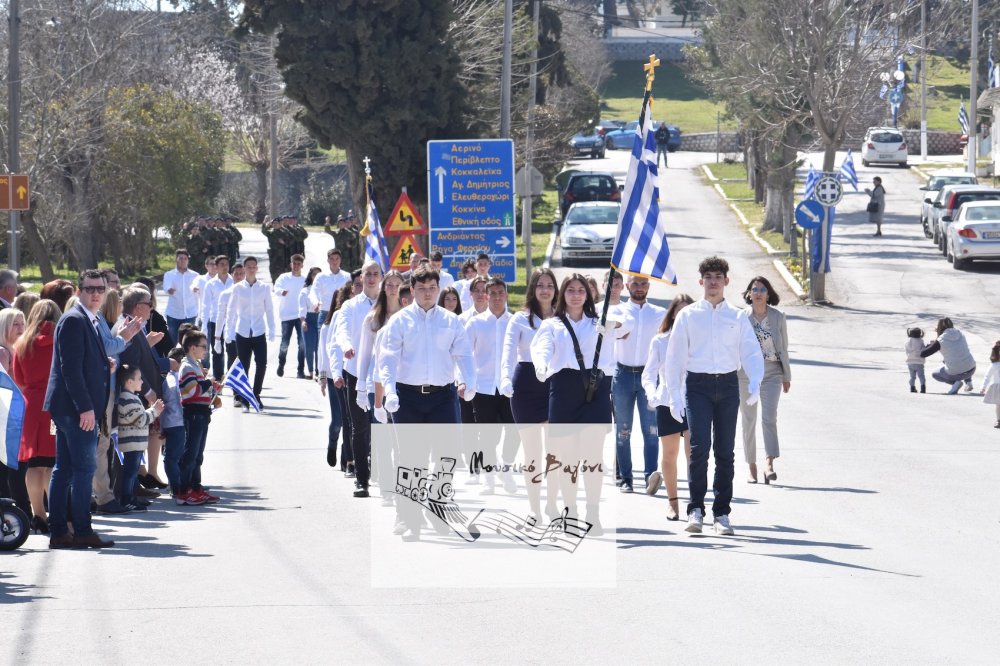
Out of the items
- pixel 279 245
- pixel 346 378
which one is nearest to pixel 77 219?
pixel 279 245

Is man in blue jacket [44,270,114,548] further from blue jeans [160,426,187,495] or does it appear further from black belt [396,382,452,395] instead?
black belt [396,382,452,395]

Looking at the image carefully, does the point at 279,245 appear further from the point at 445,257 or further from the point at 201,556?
the point at 201,556

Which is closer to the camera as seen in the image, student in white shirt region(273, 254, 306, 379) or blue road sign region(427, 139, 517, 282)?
student in white shirt region(273, 254, 306, 379)

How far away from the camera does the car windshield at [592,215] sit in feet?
121

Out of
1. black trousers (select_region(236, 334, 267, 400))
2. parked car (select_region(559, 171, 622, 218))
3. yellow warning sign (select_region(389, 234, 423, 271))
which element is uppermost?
parked car (select_region(559, 171, 622, 218))

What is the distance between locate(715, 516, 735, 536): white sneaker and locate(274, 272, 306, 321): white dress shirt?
10966 millimetres

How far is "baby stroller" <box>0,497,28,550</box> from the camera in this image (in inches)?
379

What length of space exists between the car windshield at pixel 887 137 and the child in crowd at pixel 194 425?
182ft

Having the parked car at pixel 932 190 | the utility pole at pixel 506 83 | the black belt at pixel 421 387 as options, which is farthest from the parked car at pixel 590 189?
the black belt at pixel 421 387

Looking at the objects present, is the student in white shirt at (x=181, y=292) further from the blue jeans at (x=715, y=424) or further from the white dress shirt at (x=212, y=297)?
the blue jeans at (x=715, y=424)

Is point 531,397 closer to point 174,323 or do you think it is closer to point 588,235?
point 174,323

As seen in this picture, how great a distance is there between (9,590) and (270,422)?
8.44 meters

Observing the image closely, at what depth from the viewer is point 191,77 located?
62062 millimetres

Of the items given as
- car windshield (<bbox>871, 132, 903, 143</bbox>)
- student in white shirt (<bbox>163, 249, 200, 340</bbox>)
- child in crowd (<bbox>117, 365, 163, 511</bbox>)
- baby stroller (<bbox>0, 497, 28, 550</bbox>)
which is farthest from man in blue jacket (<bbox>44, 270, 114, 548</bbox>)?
car windshield (<bbox>871, 132, 903, 143</bbox>)
